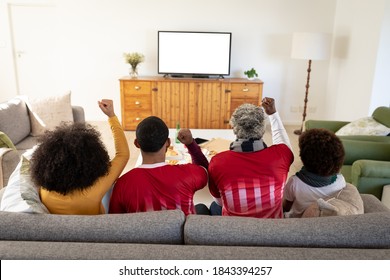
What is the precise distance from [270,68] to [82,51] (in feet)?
9.84

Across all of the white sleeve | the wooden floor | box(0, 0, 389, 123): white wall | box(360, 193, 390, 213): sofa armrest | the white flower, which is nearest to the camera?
box(360, 193, 390, 213): sofa armrest

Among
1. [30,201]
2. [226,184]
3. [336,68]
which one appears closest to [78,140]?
[30,201]

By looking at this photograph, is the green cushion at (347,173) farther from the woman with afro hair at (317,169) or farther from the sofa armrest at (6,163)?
the sofa armrest at (6,163)

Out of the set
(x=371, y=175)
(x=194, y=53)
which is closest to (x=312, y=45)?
(x=194, y=53)

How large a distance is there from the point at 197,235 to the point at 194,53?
14.6ft

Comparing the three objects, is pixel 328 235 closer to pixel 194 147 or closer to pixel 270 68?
pixel 194 147

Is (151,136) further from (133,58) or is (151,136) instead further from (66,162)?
(133,58)

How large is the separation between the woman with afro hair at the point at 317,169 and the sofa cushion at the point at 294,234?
46 centimetres

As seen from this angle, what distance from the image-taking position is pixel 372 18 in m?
4.19

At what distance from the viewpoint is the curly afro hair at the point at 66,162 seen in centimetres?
134

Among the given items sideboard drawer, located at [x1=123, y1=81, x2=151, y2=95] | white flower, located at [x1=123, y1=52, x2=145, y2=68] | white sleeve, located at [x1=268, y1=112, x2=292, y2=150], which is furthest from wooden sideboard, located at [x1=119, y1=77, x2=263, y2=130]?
white sleeve, located at [x1=268, y1=112, x2=292, y2=150]

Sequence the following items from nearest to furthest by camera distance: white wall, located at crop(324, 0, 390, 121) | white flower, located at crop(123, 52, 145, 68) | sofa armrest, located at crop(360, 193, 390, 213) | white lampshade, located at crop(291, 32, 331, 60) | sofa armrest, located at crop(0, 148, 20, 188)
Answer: sofa armrest, located at crop(360, 193, 390, 213)
sofa armrest, located at crop(0, 148, 20, 188)
white wall, located at crop(324, 0, 390, 121)
white lampshade, located at crop(291, 32, 331, 60)
white flower, located at crop(123, 52, 145, 68)

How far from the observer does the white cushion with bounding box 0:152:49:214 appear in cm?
130

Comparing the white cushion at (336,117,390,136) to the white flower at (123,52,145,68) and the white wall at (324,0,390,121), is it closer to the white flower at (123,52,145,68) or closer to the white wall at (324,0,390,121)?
the white wall at (324,0,390,121)
